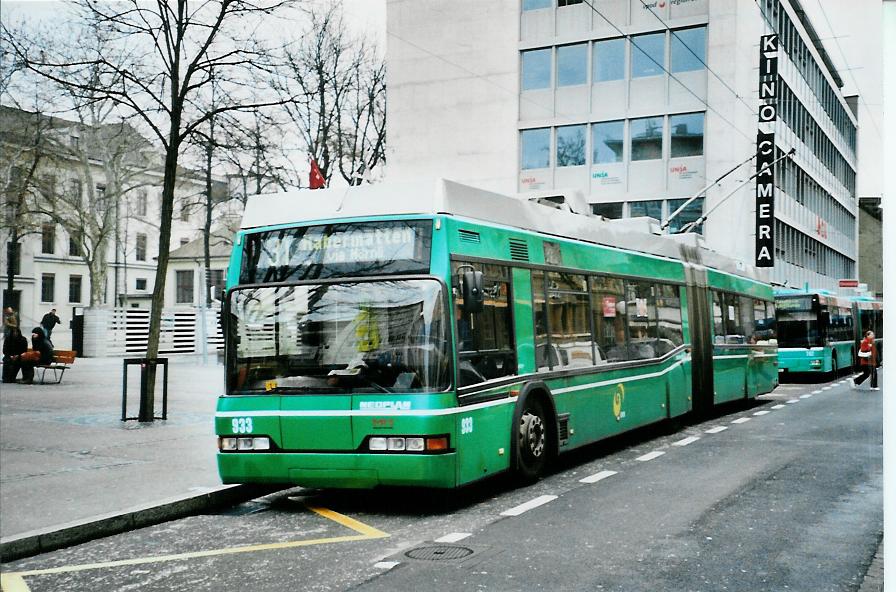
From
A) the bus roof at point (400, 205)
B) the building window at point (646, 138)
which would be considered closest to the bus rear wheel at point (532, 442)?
the bus roof at point (400, 205)

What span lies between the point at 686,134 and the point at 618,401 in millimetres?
14803

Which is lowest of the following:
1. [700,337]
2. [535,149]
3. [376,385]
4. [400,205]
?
[376,385]

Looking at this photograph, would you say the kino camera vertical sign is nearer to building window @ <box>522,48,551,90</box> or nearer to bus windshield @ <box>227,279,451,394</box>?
building window @ <box>522,48,551,90</box>

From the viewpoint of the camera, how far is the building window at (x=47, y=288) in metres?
9.38

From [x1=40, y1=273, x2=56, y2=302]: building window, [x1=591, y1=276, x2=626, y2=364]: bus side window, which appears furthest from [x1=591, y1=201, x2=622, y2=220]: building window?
[x1=40, y1=273, x2=56, y2=302]: building window

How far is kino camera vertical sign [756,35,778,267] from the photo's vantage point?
31.2 meters

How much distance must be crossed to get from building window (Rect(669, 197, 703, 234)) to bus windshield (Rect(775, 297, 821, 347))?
10.9 feet

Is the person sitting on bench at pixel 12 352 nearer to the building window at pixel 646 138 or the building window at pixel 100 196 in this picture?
the building window at pixel 100 196

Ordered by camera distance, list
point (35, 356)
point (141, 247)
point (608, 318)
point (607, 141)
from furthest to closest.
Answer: point (607, 141)
point (141, 247)
point (35, 356)
point (608, 318)

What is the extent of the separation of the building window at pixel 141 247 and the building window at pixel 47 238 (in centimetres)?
1001

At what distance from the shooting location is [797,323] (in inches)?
1144

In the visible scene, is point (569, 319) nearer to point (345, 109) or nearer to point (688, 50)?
point (688, 50)

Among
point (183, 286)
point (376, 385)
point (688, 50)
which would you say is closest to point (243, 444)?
point (376, 385)

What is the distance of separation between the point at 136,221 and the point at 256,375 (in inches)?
420
